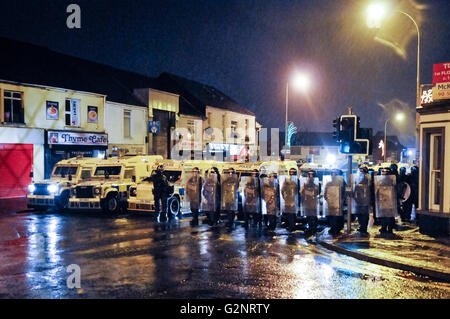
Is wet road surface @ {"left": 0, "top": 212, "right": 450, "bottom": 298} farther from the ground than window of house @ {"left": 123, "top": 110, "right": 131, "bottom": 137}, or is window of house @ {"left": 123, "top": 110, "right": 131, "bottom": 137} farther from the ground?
window of house @ {"left": 123, "top": 110, "right": 131, "bottom": 137}

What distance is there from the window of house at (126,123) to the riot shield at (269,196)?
2235 cm

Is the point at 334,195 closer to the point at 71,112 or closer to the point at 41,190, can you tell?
the point at 41,190

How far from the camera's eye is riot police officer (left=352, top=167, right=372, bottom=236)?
40.1 feet

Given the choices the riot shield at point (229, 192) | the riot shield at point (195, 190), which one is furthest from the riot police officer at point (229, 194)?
the riot shield at point (195, 190)

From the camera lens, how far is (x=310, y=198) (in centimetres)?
1246

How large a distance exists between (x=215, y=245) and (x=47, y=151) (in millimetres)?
19500

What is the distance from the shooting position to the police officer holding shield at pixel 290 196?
1263 centimetres

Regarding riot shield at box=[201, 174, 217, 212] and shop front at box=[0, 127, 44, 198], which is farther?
shop front at box=[0, 127, 44, 198]

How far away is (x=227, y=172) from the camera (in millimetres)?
14133

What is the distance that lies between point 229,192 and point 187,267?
5.58 meters

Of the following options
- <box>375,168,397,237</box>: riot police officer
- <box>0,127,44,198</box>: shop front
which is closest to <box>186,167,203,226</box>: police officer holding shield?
<box>375,168,397,237</box>: riot police officer

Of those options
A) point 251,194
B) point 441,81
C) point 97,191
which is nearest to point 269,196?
point 251,194

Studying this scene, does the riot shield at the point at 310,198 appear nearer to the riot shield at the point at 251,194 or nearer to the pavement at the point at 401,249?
the pavement at the point at 401,249

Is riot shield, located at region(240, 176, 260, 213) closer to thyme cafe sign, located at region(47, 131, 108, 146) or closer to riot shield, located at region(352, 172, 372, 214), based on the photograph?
riot shield, located at region(352, 172, 372, 214)
